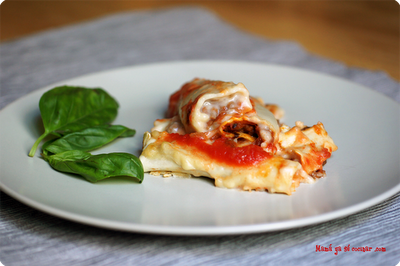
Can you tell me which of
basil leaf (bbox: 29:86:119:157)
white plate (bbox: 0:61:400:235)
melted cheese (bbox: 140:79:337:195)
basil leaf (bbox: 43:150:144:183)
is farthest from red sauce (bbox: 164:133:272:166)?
basil leaf (bbox: 29:86:119:157)

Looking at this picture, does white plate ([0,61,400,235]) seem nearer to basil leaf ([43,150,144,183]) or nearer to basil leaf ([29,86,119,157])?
basil leaf ([43,150,144,183])

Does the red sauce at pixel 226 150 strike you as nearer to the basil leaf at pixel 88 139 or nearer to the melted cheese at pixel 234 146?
the melted cheese at pixel 234 146

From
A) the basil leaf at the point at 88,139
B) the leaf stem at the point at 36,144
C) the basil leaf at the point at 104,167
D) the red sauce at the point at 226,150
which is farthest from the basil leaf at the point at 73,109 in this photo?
the red sauce at the point at 226,150

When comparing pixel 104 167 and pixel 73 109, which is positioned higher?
pixel 73 109

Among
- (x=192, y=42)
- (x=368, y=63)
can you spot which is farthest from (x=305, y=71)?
(x=192, y=42)

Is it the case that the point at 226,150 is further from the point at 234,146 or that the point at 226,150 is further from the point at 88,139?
the point at 88,139


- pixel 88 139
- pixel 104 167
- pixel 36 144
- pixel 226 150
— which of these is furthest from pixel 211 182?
pixel 36 144

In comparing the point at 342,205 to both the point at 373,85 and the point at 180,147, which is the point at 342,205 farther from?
the point at 373,85
